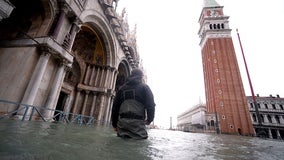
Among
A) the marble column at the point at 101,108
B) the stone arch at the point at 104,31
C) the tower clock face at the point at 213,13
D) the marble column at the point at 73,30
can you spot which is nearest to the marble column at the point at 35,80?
the marble column at the point at 73,30

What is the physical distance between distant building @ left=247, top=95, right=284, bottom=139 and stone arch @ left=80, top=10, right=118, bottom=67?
41523 mm

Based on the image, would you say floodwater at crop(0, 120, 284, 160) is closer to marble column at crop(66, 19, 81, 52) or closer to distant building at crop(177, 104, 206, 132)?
marble column at crop(66, 19, 81, 52)

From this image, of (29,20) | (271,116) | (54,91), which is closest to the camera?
(54,91)

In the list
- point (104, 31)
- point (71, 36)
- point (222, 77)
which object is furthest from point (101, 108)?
point (222, 77)

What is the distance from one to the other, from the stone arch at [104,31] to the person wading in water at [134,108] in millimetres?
8421

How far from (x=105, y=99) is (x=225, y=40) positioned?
39795mm

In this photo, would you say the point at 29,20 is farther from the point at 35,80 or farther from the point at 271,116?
the point at 271,116

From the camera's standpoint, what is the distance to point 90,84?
41.0ft

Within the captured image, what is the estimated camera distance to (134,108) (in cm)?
276

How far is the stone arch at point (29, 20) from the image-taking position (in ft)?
21.8

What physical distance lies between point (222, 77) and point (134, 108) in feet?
124

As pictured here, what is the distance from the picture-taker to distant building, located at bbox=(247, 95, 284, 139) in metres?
34.0

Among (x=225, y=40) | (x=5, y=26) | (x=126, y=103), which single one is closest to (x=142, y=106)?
(x=126, y=103)

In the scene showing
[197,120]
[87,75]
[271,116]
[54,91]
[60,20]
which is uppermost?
[60,20]
